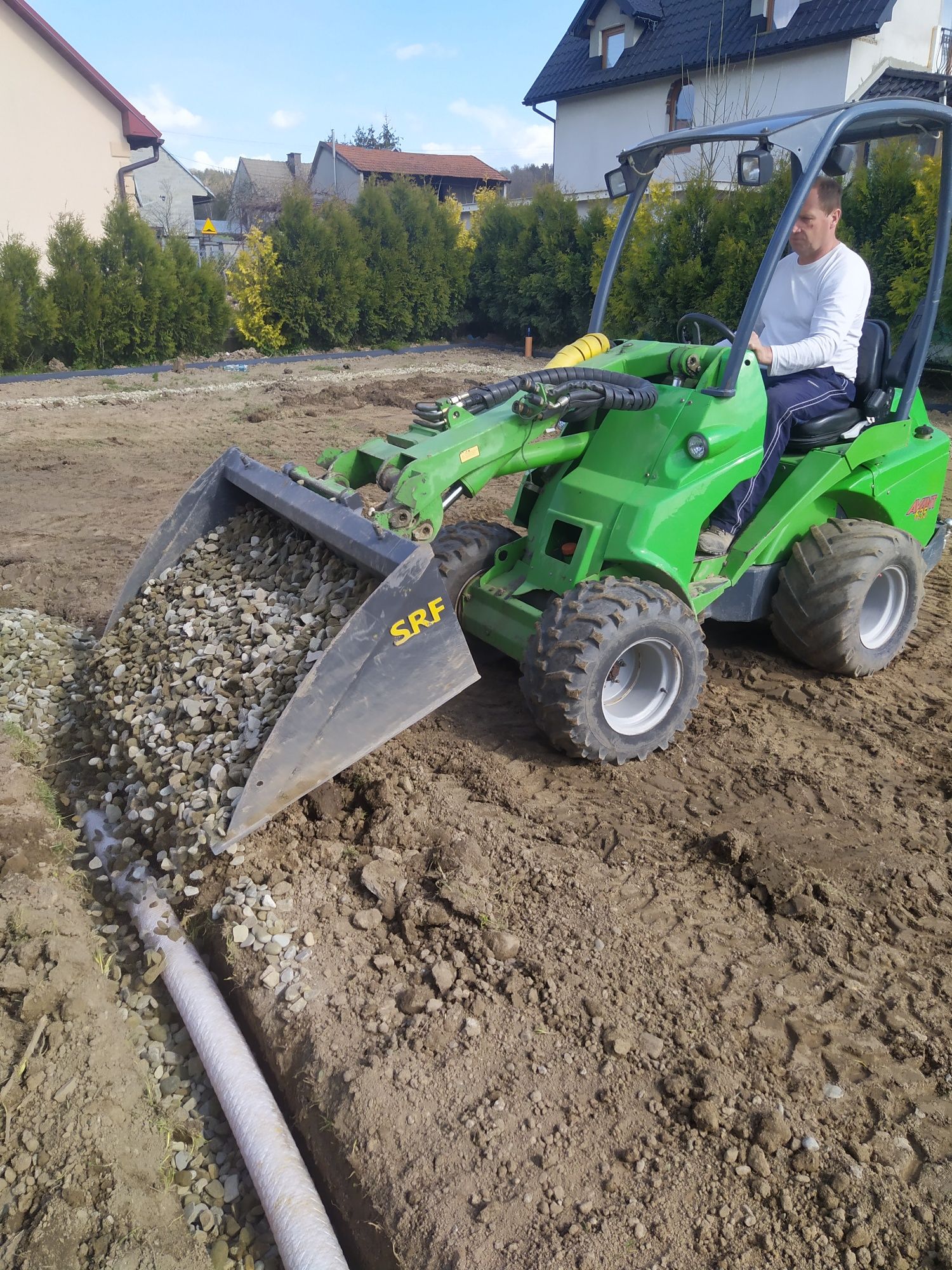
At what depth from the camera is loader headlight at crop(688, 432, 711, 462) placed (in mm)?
3746

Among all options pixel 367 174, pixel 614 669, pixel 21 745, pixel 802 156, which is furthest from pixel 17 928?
pixel 367 174

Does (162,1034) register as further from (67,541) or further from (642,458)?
(67,541)

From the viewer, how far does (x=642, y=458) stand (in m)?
3.87

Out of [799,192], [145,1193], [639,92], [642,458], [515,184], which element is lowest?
[145,1193]

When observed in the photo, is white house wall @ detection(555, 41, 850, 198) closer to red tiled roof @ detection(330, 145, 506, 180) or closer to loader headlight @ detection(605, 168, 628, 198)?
loader headlight @ detection(605, 168, 628, 198)

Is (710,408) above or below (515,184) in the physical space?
below

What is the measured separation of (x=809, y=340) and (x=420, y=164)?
45065 mm

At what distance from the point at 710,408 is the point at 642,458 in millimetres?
320

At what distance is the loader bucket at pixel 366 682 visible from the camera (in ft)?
10.2

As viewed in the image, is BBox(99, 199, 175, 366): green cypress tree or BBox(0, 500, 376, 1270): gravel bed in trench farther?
BBox(99, 199, 175, 366): green cypress tree

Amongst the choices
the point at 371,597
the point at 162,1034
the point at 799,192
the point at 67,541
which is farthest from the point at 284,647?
the point at 67,541

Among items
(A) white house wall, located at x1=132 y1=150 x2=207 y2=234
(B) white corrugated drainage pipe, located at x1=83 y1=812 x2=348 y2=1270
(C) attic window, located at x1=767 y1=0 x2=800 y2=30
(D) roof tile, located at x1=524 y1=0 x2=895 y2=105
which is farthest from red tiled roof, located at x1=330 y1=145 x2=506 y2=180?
(B) white corrugated drainage pipe, located at x1=83 y1=812 x2=348 y2=1270

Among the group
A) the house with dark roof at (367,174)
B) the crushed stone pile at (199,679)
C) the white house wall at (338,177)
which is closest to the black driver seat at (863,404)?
the crushed stone pile at (199,679)

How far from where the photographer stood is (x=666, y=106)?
21.1 m
